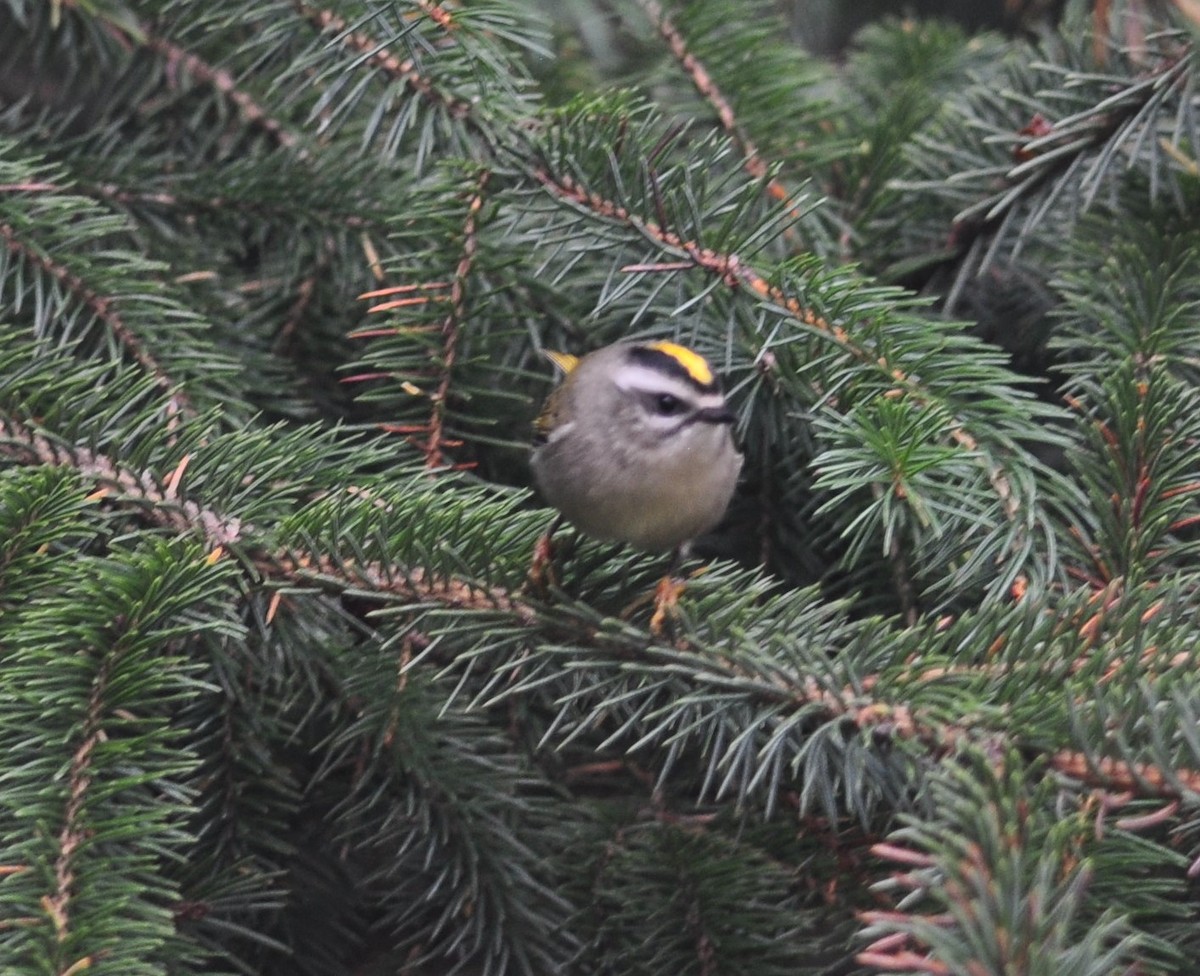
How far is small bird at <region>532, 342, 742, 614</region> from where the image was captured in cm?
185

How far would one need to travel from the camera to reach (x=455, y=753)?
→ 1.66 meters

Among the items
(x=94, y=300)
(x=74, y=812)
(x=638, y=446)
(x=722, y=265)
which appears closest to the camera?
(x=74, y=812)

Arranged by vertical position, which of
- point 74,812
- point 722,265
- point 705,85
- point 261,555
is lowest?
point 74,812

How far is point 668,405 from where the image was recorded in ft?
6.28

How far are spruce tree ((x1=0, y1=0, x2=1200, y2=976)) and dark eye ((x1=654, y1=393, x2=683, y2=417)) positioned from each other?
0.28 ft

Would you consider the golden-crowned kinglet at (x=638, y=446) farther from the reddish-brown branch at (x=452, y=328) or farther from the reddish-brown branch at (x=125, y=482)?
the reddish-brown branch at (x=125, y=482)

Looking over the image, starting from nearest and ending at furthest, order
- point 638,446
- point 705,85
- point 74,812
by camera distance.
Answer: point 74,812 → point 638,446 → point 705,85

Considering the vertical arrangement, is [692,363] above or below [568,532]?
above

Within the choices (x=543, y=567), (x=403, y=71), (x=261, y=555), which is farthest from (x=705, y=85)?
(x=261, y=555)

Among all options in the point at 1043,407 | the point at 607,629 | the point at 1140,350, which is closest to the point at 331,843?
the point at 607,629

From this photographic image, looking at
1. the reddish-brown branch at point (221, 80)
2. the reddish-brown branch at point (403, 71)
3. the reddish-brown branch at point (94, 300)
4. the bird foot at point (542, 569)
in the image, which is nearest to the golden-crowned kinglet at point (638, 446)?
the bird foot at point (542, 569)

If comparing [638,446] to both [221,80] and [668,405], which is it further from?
[221,80]

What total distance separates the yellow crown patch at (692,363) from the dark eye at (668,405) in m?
0.06

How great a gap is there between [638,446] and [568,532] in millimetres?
294
